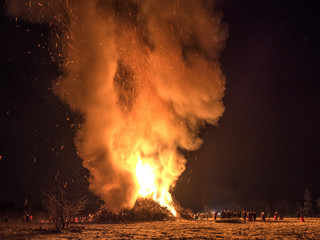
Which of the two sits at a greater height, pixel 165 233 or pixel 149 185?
pixel 149 185

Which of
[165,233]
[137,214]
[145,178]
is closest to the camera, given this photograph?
[165,233]

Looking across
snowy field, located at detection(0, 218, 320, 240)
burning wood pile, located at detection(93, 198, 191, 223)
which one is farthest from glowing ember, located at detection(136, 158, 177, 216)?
snowy field, located at detection(0, 218, 320, 240)

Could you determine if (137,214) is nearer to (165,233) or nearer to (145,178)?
(145,178)

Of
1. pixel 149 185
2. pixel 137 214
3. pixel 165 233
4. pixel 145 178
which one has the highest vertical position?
pixel 145 178

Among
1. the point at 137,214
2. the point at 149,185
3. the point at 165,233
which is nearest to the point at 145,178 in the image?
the point at 149,185

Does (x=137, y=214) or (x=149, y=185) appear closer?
(x=137, y=214)

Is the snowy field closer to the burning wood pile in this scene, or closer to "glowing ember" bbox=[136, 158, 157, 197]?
the burning wood pile

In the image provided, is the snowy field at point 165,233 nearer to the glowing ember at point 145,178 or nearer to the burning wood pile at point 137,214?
the burning wood pile at point 137,214

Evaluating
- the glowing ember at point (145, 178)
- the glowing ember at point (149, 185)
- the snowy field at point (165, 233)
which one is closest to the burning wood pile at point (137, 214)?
the glowing ember at point (149, 185)

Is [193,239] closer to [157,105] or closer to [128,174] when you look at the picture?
[128,174]

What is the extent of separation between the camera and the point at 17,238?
23.3 m

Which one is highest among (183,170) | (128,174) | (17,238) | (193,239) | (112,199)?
(183,170)

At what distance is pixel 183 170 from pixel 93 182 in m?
17.8

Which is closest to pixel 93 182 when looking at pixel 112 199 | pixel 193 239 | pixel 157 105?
pixel 112 199
